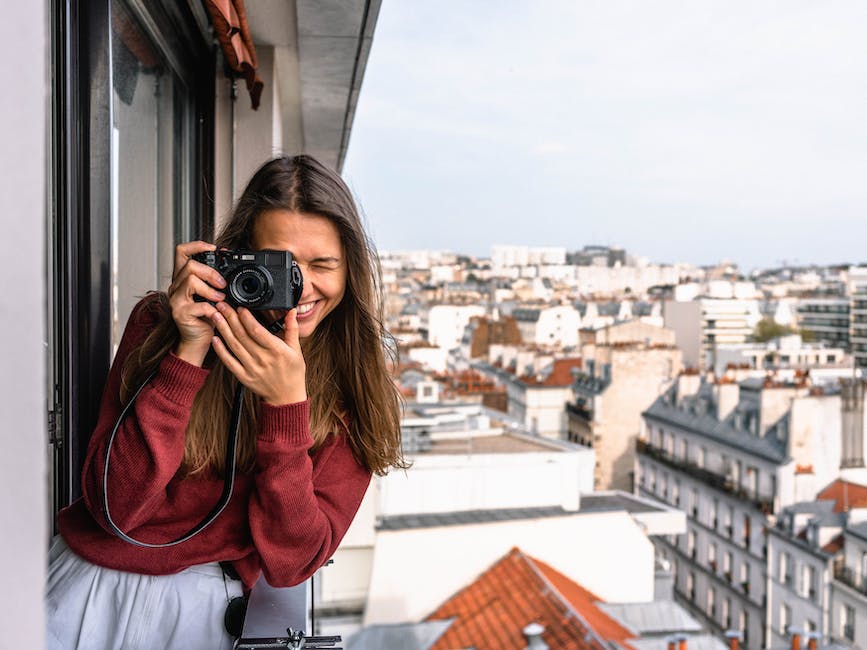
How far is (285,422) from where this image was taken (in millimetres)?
600

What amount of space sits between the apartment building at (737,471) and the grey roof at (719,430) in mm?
18

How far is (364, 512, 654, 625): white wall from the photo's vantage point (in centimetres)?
527

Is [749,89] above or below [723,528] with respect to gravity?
above

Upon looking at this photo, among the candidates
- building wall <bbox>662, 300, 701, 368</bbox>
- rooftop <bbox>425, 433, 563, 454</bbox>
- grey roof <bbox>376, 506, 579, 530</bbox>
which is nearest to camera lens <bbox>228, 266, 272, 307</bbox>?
grey roof <bbox>376, 506, 579, 530</bbox>

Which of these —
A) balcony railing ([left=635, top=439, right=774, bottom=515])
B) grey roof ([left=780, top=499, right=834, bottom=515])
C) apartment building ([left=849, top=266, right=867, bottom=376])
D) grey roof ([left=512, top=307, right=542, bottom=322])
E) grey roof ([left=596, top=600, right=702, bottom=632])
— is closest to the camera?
grey roof ([left=596, top=600, right=702, bottom=632])

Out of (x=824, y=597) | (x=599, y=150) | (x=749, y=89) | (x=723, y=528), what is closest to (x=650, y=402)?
(x=723, y=528)

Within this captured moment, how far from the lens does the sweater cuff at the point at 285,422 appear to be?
0.60m

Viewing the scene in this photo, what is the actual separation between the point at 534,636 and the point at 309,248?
14.6 ft

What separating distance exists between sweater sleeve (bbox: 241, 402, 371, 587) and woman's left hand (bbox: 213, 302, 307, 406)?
17 millimetres

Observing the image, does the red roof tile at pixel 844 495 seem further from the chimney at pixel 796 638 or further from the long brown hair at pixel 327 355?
the long brown hair at pixel 327 355

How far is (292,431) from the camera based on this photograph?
23.7 inches

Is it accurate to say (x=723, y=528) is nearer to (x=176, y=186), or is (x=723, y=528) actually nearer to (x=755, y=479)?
(x=755, y=479)

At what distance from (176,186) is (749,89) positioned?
87.5 ft

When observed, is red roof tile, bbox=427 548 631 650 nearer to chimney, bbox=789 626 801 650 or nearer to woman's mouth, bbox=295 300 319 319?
woman's mouth, bbox=295 300 319 319
